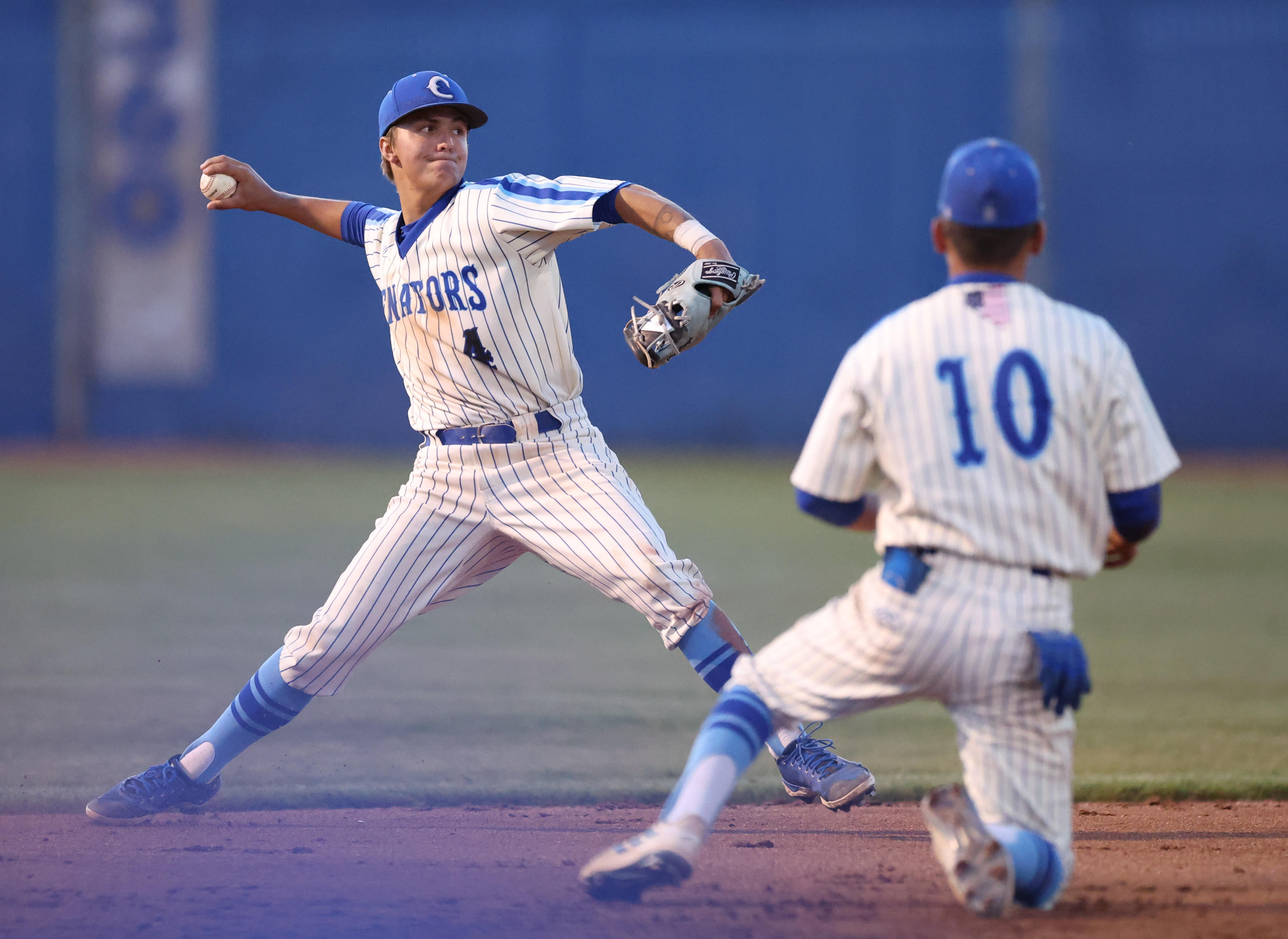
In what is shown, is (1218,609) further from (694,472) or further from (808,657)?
(694,472)

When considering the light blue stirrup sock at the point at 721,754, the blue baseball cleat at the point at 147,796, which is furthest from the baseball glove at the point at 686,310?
the blue baseball cleat at the point at 147,796

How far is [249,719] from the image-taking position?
12.3ft

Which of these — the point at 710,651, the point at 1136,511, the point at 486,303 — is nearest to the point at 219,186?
the point at 486,303

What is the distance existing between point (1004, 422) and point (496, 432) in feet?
5.02

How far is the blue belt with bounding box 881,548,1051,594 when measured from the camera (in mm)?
2611

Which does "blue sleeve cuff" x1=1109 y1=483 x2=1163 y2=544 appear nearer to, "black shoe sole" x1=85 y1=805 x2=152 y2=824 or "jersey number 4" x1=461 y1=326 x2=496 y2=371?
"jersey number 4" x1=461 y1=326 x2=496 y2=371

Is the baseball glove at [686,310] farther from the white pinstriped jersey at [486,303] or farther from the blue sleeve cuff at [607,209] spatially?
the white pinstriped jersey at [486,303]

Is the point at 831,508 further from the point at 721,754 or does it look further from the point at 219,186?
the point at 219,186

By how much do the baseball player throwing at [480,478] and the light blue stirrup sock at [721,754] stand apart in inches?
33.5

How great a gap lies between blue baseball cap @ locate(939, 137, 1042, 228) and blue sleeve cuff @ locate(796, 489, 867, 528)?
56 cm

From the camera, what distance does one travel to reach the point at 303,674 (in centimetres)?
368

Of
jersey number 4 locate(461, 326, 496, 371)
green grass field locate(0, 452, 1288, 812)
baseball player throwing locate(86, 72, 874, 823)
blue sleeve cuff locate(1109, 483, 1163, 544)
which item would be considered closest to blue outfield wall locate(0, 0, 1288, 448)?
green grass field locate(0, 452, 1288, 812)

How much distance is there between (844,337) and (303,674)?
1624cm

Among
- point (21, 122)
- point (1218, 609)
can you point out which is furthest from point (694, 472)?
point (21, 122)
